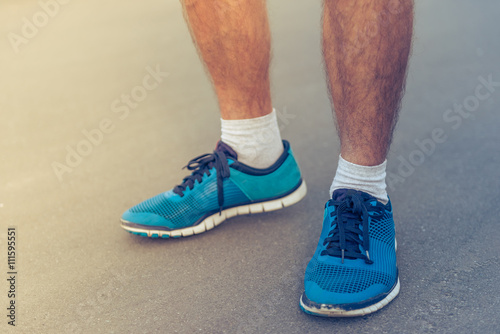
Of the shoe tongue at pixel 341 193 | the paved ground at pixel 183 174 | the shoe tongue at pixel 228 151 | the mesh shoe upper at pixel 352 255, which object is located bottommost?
the paved ground at pixel 183 174

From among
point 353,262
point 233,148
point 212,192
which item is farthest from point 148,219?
point 353,262

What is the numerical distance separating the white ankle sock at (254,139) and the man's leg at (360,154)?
0.26 metres

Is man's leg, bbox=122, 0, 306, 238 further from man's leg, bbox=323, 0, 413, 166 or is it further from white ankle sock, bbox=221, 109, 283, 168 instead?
man's leg, bbox=323, 0, 413, 166

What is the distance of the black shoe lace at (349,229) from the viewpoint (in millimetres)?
1178

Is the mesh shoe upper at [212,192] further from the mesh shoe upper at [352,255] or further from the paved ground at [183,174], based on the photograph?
the mesh shoe upper at [352,255]

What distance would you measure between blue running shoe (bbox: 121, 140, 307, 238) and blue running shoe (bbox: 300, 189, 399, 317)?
10.6 inches

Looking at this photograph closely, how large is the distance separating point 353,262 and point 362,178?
0.22 m

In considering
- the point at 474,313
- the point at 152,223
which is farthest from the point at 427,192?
the point at 152,223

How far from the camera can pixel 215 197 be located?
58.9 inches

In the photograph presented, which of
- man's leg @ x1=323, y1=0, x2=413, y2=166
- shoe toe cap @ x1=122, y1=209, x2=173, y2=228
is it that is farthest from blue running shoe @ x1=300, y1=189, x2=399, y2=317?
shoe toe cap @ x1=122, y1=209, x2=173, y2=228

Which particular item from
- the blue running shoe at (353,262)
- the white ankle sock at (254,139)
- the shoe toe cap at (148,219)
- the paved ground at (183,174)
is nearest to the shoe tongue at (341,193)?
the blue running shoe at (353,262)

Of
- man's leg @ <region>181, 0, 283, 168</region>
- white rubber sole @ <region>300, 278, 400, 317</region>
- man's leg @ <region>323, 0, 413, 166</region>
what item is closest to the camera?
white rubber sole @ <region>300, 278, 400, 317</region>

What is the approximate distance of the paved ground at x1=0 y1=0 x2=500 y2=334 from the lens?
117 centimetres

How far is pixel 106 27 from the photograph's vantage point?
4.32m
